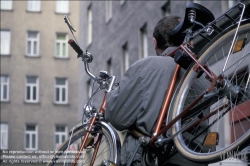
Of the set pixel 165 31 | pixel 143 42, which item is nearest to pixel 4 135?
pixel 143 42

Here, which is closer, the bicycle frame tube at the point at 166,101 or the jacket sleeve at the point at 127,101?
the bicycle frame tube at the point at 166,101

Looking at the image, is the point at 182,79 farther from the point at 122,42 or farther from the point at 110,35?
the point at 110,35

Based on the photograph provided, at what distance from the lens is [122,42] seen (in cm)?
2636

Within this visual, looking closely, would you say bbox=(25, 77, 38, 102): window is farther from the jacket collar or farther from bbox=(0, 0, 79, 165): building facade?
the jacket collar

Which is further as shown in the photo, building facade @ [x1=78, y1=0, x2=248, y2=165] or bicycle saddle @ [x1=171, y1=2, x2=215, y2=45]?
building facade @ [x1=78, y1=0, x2=248, y2=165]

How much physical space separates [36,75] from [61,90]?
184 cm

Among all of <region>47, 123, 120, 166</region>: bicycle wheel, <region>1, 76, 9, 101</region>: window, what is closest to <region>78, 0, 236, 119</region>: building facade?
<region>1, 76, 9, 101</region>: window

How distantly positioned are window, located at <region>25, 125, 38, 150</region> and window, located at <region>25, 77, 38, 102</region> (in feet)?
5.75

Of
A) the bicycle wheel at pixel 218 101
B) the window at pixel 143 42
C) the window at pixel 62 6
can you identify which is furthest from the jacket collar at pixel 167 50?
the window at pixel 62 6

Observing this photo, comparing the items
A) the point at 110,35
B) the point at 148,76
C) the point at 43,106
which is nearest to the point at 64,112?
the point at 43,106

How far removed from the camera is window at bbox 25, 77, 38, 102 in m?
43.0

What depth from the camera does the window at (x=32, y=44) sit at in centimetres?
4366

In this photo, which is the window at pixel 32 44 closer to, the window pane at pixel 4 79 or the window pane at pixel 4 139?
the window pane at pixel 4 79

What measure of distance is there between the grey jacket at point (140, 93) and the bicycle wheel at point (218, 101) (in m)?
0.21
